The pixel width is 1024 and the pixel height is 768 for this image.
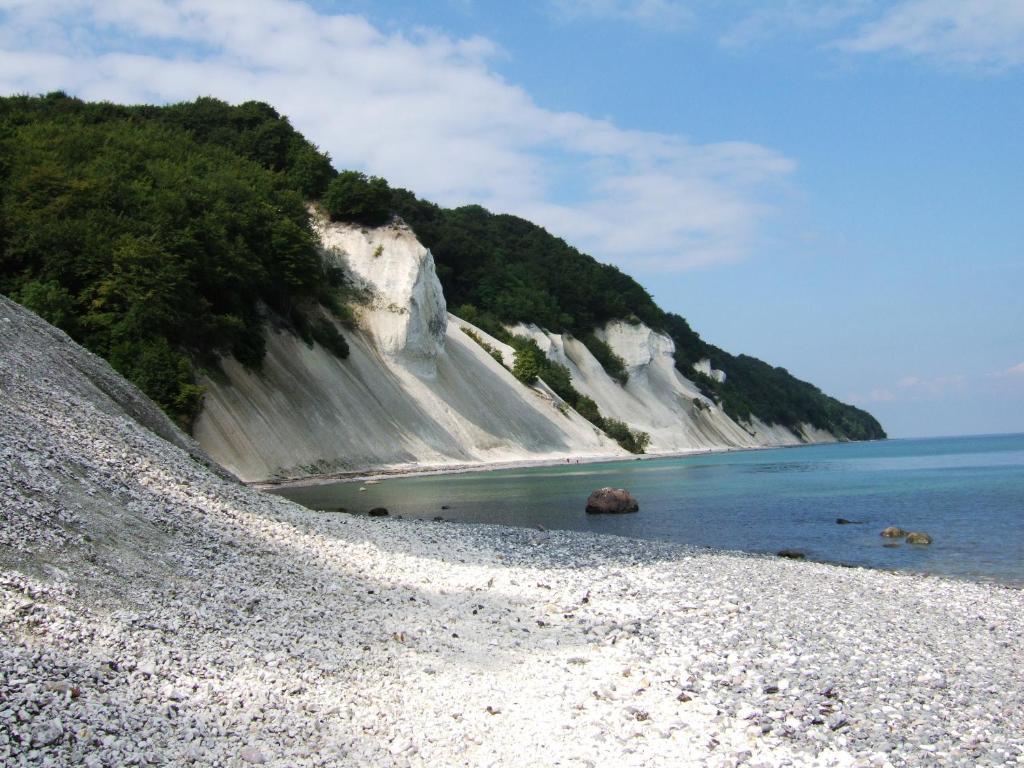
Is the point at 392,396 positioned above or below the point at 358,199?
below

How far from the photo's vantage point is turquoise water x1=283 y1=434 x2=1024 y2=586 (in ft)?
67.8

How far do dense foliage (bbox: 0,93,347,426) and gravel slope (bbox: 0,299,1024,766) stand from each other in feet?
76.8

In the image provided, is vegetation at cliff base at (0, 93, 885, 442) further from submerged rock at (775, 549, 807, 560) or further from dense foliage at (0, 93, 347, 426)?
submerged rock at (775, 549, 807, 560)

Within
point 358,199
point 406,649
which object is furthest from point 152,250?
point 406,649

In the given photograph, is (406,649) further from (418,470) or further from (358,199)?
(358,199)

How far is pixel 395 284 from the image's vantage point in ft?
203

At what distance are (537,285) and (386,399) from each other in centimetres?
4993

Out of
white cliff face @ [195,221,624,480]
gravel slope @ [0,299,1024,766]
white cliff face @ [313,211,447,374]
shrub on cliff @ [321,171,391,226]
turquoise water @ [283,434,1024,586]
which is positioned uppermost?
shrub on cliff @ [321,171,391,226]

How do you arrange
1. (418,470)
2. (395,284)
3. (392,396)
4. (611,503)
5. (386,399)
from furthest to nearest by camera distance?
(395,284), (392,396), (386,399), (418,470), (611,503)

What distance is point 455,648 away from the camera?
31.3 ft

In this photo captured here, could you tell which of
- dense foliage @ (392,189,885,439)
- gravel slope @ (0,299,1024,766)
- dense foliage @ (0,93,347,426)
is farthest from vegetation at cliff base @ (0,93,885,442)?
gravel slope @ (0,299,1024,766)

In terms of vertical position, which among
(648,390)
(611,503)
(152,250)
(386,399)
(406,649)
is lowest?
(611,503)

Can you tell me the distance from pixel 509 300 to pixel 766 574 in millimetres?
75195

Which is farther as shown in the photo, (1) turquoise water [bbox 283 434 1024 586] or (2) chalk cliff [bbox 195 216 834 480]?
(2) chalk cliff [bbox 195 216 834 480]
